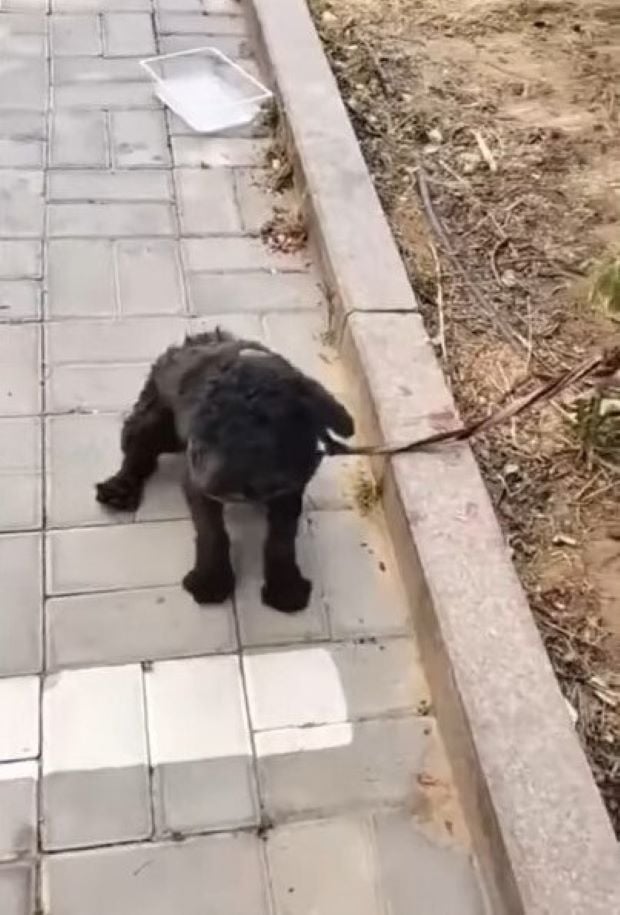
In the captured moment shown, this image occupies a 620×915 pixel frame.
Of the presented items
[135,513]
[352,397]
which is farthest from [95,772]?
[352,397]

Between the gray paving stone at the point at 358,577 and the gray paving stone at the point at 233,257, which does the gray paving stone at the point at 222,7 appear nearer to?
the gray paving stone at the point at 233,257

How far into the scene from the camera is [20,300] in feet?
14.3

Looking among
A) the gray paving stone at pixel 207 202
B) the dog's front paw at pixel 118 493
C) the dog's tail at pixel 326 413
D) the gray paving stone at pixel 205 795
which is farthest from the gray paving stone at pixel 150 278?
the gray paving stone at pixel 205 795

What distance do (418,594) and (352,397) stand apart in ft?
2.82

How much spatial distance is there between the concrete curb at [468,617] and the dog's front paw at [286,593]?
0.29m

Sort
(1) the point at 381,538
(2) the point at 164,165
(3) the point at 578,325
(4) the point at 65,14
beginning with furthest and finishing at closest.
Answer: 1. (4) the point at 65,14
2. (2) the point at 164,165
3. (3) the point at 578,325
4. (1) the point at 381,538

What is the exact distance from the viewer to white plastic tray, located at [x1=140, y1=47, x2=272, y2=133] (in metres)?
5.29

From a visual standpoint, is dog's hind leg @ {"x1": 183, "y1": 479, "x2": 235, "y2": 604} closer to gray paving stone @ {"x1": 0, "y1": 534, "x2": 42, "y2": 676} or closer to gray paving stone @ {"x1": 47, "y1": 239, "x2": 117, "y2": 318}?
gray paving stone @ {"x1": 0, "y1": 534, "x2": 42, "y2": 676}

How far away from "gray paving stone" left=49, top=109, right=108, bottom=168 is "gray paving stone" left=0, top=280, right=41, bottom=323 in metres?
0.77

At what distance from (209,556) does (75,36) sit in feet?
10.7

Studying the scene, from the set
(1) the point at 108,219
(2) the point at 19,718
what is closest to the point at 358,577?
(2) the point at 19,718

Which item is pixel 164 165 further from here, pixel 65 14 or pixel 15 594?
pixel 15 594

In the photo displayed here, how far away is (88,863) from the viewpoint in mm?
2850

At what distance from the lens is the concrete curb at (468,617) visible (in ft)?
9.09
